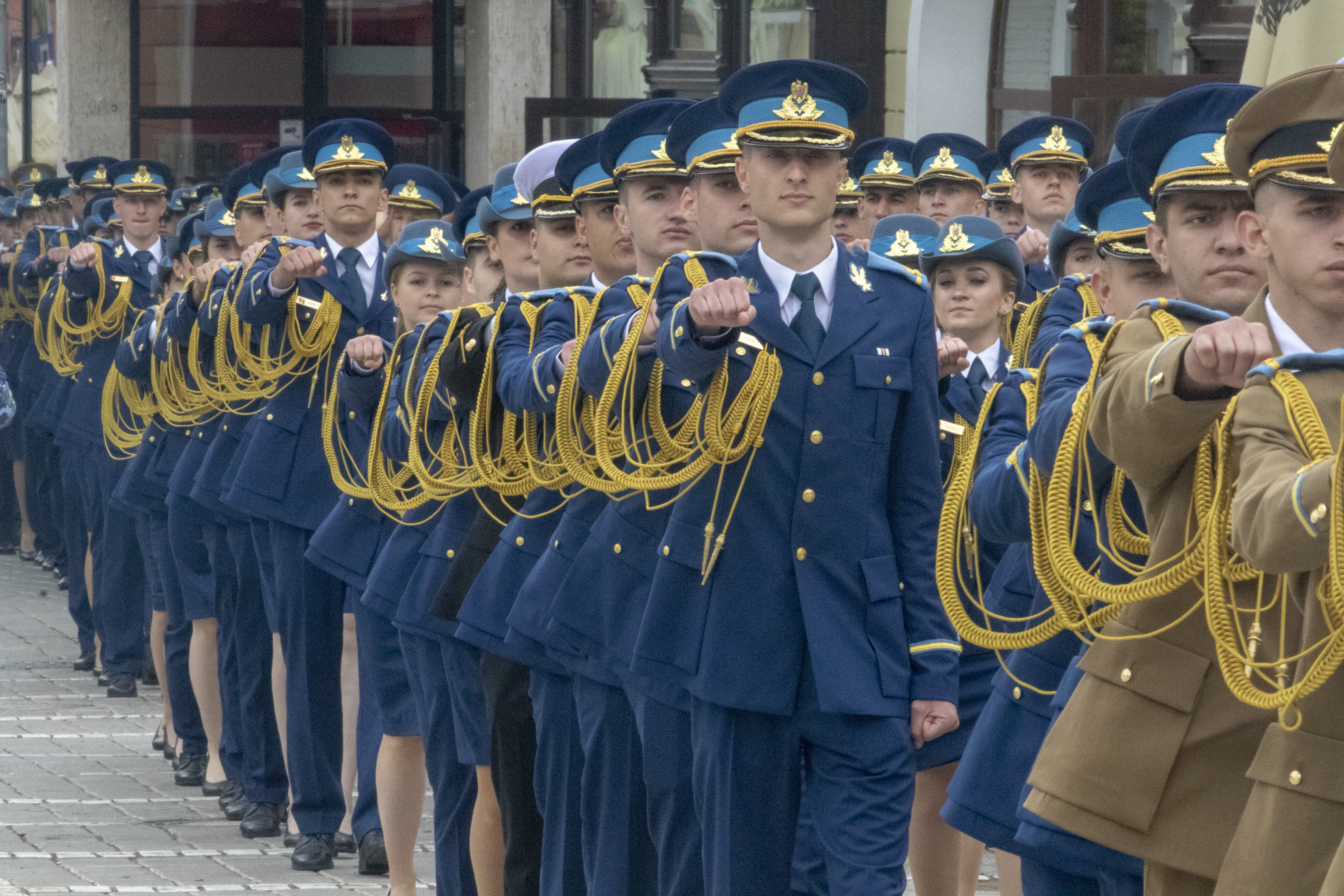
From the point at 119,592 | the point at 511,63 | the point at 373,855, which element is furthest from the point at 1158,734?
the point at 511,63

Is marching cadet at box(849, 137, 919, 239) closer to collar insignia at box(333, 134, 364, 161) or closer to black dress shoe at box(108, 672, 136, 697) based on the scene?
collar insignia at box(333, 134, 364, 161)

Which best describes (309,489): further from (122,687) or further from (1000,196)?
(122,687)

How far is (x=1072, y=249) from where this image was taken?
6211mm

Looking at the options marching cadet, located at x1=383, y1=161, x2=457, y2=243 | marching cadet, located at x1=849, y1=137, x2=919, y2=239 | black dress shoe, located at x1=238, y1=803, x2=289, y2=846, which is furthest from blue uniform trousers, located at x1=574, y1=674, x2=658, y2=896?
marching cadet, located at x1=849, y1=137, x2=919, y2=239

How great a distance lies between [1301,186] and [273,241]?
5.27 metres

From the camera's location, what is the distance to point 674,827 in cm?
487

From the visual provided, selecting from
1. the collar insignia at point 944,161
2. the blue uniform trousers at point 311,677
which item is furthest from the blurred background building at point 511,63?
the blue uniform trousers at point 311,677

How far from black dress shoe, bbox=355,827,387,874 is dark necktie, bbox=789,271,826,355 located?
3173mm

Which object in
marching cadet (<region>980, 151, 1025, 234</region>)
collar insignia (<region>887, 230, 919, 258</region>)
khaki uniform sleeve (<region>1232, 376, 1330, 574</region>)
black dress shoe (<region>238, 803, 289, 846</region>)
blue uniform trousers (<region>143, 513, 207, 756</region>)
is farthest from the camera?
blue uniform trousers (<region>143, 513, 207, 756</region>)

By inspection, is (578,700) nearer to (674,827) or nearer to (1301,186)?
(674,827)

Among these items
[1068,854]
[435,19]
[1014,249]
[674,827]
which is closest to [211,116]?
[435,19]

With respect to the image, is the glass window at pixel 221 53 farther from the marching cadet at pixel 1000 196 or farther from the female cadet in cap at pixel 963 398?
the female cadet in cap at pixel 963 398

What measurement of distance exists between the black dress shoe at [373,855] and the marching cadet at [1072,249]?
2730 millimetres

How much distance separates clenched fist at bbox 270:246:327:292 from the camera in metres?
7.36
